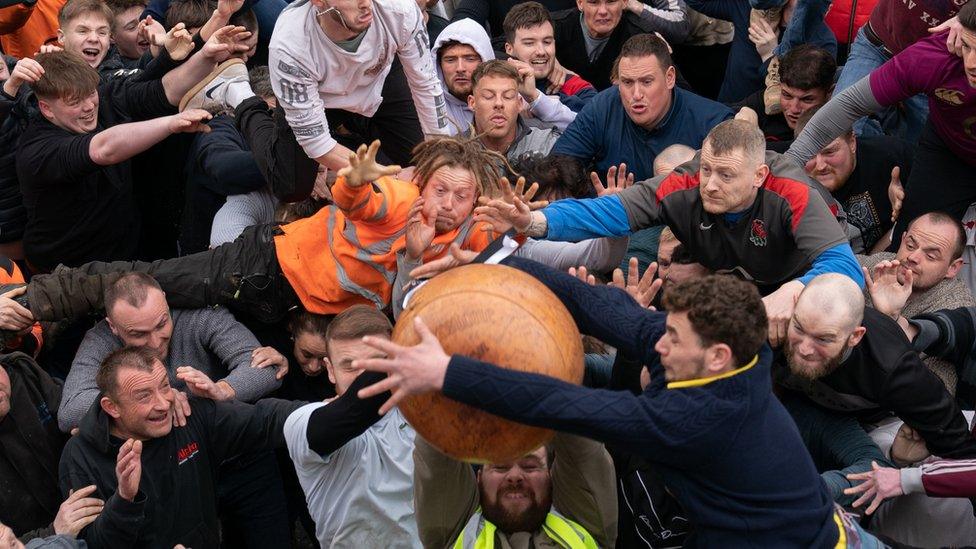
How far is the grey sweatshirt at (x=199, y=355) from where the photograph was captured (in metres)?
6.67

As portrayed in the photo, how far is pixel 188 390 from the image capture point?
21.5ft

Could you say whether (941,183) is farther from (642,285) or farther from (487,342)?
(487,342)

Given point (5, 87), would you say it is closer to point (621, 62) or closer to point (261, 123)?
point (261, 123)

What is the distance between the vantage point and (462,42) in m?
8.58

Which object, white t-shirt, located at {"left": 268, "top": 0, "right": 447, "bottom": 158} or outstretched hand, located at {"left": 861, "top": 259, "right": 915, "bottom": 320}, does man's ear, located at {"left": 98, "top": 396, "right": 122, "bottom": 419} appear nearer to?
white t-shirt, located at {"left": 268, "top": 0, "right": 447, "bottom": 158}

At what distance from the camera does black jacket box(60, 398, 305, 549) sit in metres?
5.96

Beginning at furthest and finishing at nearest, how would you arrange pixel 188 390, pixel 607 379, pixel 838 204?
pixel 838 204
pixel 188 390
pixel 607 379

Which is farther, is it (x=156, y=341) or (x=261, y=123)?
(x=261, y=123)

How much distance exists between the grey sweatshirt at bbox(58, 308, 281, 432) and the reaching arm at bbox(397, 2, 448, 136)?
1666 millimetres

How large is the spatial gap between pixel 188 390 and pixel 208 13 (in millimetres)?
3363

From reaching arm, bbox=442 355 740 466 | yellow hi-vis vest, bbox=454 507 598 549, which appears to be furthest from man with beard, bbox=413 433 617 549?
reaching arm, bbox=442 355 740 466

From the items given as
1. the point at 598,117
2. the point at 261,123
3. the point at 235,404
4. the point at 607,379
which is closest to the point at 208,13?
the point at 261,123

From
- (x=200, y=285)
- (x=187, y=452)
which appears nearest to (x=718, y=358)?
(x=187, y=452)

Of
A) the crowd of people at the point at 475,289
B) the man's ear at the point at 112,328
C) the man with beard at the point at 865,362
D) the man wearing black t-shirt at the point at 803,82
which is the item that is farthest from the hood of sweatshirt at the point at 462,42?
the man with beard at the point at 865,362
